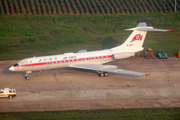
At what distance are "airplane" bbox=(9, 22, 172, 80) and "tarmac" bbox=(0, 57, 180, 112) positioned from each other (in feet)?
4.71

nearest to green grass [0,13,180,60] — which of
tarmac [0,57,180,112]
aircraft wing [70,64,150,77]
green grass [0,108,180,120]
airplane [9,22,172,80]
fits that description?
tarmac [0,57,180,112]

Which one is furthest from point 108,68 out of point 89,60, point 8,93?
point 8,93

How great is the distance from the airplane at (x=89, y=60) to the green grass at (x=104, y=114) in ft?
23.1

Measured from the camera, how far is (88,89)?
1232 inches

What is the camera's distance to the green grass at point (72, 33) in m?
46.7

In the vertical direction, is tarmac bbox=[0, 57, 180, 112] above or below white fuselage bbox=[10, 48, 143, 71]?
below

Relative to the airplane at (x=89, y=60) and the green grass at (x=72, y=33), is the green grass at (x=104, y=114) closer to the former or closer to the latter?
the airplane at (x=89, y=60)

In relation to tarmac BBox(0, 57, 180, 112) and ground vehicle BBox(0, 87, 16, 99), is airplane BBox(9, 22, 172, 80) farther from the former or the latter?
ground vehicle BBox(0, 87, 16, 99)

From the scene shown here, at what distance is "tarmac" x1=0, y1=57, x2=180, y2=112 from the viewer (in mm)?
27734

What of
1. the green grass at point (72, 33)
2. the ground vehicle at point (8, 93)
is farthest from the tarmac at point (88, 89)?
the green grass at point (72, 33)

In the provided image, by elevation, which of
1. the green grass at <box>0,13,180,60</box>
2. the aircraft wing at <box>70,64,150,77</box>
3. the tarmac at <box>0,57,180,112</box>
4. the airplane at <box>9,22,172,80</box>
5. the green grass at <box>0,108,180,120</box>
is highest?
the green grass at <box>0,13,180,60</box>

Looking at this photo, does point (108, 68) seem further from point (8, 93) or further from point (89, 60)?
point (8, 93)

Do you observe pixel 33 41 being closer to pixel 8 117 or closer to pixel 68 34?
pixel 68 34

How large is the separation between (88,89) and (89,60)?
551 cm
